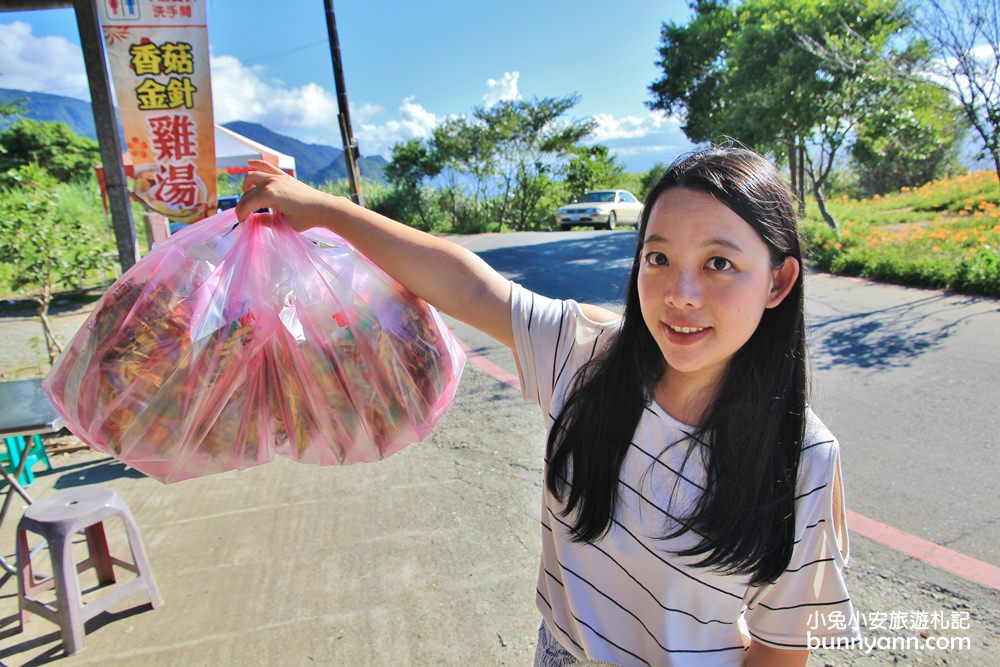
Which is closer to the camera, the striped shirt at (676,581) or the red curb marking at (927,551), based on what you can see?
the striped shirt at (676,581)

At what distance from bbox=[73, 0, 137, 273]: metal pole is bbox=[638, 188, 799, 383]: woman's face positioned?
3.76 metres

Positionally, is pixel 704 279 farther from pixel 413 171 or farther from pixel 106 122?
pixel 413 171

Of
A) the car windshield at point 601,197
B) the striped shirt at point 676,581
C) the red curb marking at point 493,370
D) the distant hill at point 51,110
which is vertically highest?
the distant hill at point 51,110

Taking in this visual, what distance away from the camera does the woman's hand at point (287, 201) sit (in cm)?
121

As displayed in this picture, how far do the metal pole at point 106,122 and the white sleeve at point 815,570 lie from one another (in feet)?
13.3

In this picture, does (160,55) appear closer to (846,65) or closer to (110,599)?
(110,599)

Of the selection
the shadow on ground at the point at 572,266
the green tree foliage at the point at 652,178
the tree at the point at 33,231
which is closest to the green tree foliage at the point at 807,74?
the green tree foliage at the point at 652,178

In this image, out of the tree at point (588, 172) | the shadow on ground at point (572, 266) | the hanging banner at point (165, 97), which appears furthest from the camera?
the tree at point (588, 172)

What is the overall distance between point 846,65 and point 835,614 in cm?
923

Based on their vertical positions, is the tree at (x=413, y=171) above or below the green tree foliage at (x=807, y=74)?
below

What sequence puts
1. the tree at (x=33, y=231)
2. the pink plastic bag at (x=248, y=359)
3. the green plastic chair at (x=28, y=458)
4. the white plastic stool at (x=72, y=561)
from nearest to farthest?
the pink plastic bag at (x=248, y=359) < the white plastic stool at (x=72, y=561) < the green plastic chair at (x=28, y=458) < the tree at (x=33, y=231)

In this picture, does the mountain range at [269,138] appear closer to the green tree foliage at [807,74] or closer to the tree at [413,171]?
the tree at [413,171]

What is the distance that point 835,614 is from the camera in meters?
0.99

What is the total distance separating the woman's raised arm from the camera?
3.92ft
